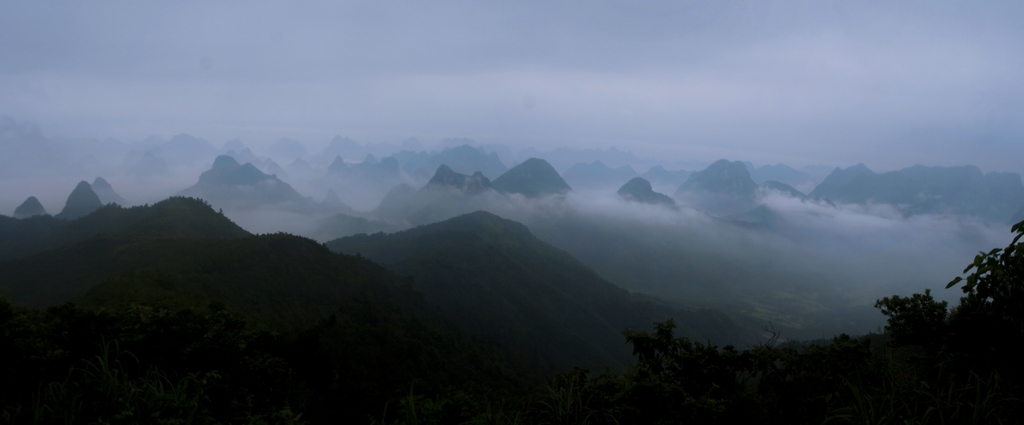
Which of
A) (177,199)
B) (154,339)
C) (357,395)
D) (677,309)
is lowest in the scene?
(677,309)

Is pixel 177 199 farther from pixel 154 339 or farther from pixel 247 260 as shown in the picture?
pixel 154 339

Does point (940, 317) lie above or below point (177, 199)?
below

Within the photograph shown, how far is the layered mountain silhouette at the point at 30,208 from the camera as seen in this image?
100062 millimetres

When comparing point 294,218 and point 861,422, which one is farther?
point 294,218

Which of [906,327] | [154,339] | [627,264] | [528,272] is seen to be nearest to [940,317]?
[906,327]

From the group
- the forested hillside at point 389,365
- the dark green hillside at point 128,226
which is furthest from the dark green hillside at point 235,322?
the dark green hillside at point 128,226

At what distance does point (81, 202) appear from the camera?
112438mm

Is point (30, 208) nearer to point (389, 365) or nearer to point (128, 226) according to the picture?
point (128, 226)

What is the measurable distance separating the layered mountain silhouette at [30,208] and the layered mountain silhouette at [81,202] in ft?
13.2

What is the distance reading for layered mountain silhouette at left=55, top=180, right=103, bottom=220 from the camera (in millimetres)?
109500

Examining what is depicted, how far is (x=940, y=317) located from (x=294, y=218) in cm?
20419

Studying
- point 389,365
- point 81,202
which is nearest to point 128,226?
point 389,365

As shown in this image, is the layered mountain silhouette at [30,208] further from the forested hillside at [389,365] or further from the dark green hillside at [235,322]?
the forested hillside at [389,365]

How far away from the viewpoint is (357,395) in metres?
12.8
